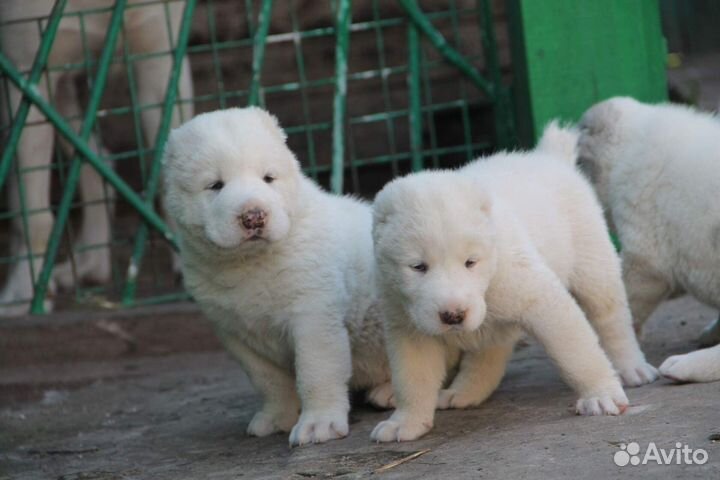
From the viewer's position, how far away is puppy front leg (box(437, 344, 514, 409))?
13.6 ft

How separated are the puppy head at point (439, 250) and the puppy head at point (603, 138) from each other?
1469mm

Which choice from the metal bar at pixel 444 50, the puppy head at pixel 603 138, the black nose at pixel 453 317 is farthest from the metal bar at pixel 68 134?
the black nose at pixel 453 317

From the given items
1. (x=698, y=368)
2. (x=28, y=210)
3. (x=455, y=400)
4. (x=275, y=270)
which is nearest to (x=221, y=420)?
(x=275, y=270)

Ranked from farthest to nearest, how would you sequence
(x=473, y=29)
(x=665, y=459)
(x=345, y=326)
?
(x=473, y=29) < (x=345, y=326) < (x=665, y=459)

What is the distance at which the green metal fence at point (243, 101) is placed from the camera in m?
6.09

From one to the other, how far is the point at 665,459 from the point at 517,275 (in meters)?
0.79

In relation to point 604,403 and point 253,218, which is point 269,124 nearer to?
point 253,218

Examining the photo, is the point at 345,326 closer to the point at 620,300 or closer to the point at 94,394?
the point at 620,300

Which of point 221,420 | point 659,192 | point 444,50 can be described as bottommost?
point 221,420

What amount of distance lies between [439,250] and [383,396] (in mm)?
1063

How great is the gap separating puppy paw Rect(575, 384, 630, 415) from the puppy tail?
1112mm

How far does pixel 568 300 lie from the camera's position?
3.64 meters

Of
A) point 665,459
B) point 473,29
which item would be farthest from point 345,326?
point 473,29

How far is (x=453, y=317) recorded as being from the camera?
3.37 metres
